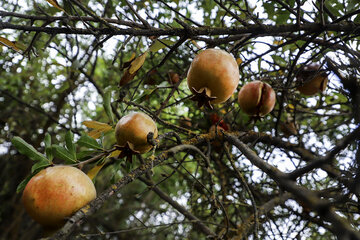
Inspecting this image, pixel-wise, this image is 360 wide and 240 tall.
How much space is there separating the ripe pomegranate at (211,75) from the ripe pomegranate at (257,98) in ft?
1.20

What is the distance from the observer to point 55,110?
3.40m

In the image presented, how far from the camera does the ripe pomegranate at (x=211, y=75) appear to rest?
98cm

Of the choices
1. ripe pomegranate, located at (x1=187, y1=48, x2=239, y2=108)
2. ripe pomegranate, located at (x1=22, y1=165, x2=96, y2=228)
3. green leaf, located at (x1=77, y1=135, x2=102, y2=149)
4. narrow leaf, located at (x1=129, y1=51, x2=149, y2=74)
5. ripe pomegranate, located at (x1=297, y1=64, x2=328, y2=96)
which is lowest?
ripe pomegranate, located at (x1=22, y1=165, x2=96, y2=228)

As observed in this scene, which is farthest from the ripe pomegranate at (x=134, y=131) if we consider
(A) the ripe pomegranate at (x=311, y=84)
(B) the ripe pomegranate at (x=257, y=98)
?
(A) the ripe pomegranate at (x=311, y=84)

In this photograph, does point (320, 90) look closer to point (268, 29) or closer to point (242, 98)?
point (242, 98)

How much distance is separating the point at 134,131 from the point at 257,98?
2.18 ft

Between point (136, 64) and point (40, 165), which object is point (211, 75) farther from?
point (40, 165)

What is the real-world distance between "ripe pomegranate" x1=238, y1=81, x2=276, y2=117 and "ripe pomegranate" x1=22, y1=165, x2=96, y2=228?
0.85 meters

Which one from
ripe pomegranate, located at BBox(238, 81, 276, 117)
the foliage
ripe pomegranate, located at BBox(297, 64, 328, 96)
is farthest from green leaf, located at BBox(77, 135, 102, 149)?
ripe pomegranate, located at BBox(297, 64, 328, 96)

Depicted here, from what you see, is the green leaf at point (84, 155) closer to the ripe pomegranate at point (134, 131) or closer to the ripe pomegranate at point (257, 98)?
the ripe pomegranate at point (134, 131)

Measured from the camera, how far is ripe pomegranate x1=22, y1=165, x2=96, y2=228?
0.76 metres

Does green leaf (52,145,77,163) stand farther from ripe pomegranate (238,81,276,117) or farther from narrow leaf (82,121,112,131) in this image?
ripe pomegranate (238,81,276,117)

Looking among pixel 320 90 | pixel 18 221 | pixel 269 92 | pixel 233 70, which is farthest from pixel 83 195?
pixel 18 221

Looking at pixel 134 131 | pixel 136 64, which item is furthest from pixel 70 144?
pixel 136 64
